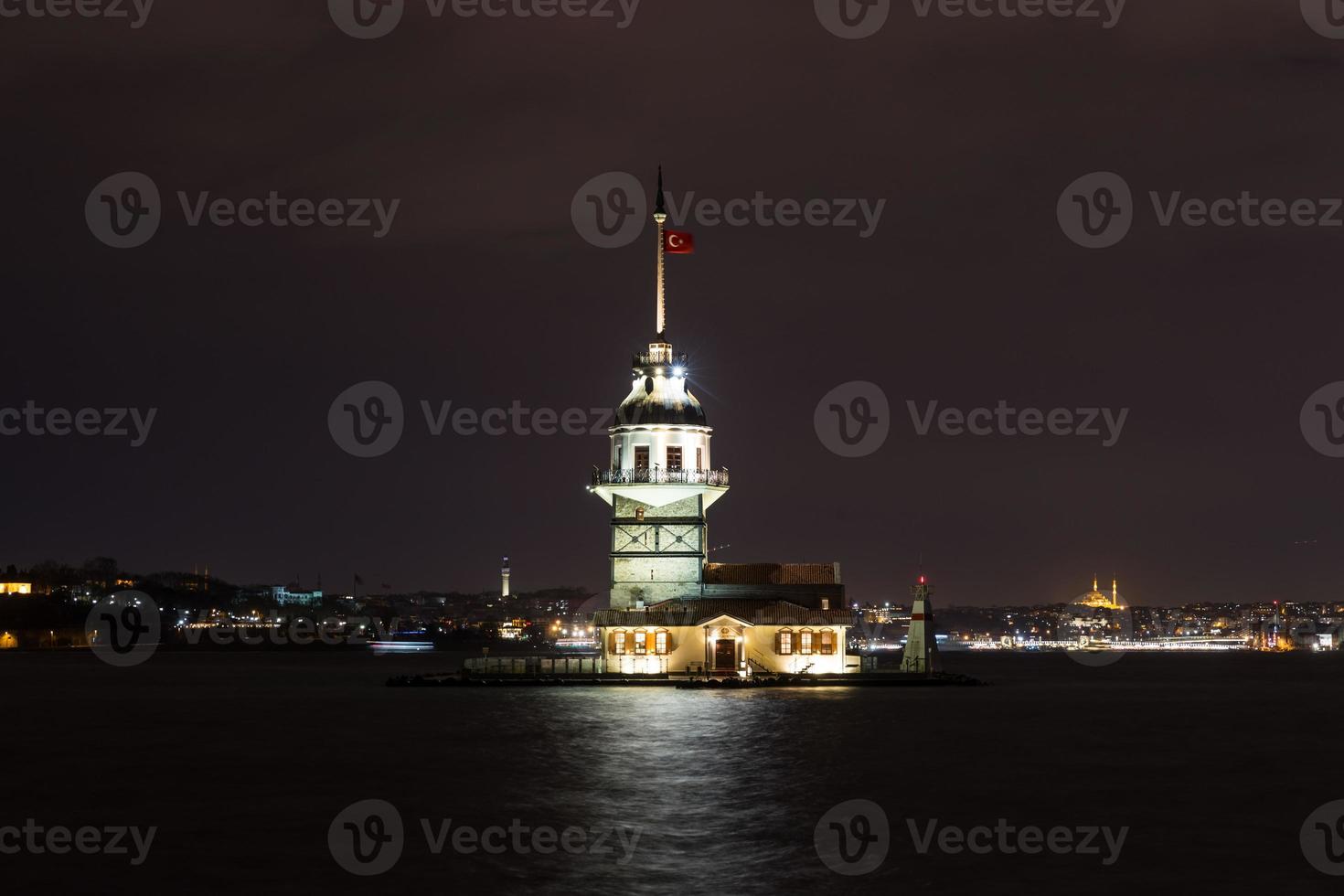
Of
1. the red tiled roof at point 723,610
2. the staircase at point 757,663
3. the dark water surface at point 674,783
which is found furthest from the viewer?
the staircase at point 757,663

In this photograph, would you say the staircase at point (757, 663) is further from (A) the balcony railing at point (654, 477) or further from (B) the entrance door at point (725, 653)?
(A) the balcony railing at point (654, 477)

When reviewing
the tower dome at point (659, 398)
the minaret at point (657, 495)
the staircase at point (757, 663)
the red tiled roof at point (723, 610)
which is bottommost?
the staircase at point (757, 663)

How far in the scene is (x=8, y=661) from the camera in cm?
17912

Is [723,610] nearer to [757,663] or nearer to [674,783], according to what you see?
[757,663]

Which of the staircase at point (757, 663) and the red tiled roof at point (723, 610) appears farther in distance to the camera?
the staircase at point (757, 663)

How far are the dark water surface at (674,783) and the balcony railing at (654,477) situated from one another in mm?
10283

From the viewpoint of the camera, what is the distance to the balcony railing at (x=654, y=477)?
7962 centimetres

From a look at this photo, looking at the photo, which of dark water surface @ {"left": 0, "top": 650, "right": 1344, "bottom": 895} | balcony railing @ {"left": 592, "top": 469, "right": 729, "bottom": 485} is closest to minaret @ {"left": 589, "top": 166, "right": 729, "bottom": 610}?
balcony railing @ {"left": 592, "top": 469, "right": 729, "bottom": 485}

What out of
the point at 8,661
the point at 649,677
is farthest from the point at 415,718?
the point at 8,661

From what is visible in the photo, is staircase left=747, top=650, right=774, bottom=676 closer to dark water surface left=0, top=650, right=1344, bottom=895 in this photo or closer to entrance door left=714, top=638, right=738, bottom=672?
entrance door left=714, top=638, right=738, bottom=672

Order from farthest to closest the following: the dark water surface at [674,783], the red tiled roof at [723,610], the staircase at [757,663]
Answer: the staircase at [757,663] < the red tiled roof at [723,610] < the dark water surface at [674,783]

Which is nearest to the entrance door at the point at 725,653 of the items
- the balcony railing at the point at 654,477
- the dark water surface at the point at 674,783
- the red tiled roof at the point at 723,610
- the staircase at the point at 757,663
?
the staircase at the point at 757,663

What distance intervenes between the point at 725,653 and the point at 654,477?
Answer: 9.32m

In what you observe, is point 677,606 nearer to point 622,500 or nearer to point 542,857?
point 622,500
